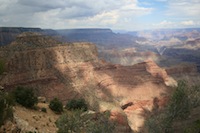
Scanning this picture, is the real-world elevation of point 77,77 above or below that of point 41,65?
below

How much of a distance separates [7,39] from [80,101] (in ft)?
348

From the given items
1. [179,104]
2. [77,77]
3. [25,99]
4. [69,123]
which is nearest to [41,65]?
[77,77]

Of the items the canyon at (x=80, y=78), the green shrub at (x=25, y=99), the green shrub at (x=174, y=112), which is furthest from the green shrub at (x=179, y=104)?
the green shrub at (x=25, y=99)

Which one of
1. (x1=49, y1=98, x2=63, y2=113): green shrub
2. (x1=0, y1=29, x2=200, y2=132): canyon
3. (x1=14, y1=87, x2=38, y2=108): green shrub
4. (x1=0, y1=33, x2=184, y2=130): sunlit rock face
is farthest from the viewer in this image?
(x1=0, y1=33, x2=184, y2=130): sunlit rock face

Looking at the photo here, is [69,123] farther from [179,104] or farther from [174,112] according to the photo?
[179,104]

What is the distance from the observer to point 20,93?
44.7m

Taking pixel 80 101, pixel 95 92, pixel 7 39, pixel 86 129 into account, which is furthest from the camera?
pixel 7 39

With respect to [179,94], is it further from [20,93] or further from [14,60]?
[14,60]

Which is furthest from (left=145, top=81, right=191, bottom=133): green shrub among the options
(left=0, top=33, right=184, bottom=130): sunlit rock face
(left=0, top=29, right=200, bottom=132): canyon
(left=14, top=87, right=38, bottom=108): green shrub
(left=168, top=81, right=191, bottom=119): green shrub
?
(left=14, top=87, right=38, bottom=108): green shrub

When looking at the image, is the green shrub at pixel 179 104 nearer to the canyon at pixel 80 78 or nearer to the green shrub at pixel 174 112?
the green shrub at pixel 174 112

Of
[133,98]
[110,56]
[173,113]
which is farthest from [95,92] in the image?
[110,56]

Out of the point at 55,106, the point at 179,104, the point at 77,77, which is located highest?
the point at 55,106

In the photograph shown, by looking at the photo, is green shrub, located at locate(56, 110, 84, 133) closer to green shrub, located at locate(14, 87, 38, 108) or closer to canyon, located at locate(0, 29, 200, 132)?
green shrub, located at locate(14, 87, 38, 108)

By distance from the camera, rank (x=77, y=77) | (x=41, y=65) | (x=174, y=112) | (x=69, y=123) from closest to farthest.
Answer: (x=69, y=123)
(x=174, y=112)
(x=41, y=65)
(x=77, y=77)
